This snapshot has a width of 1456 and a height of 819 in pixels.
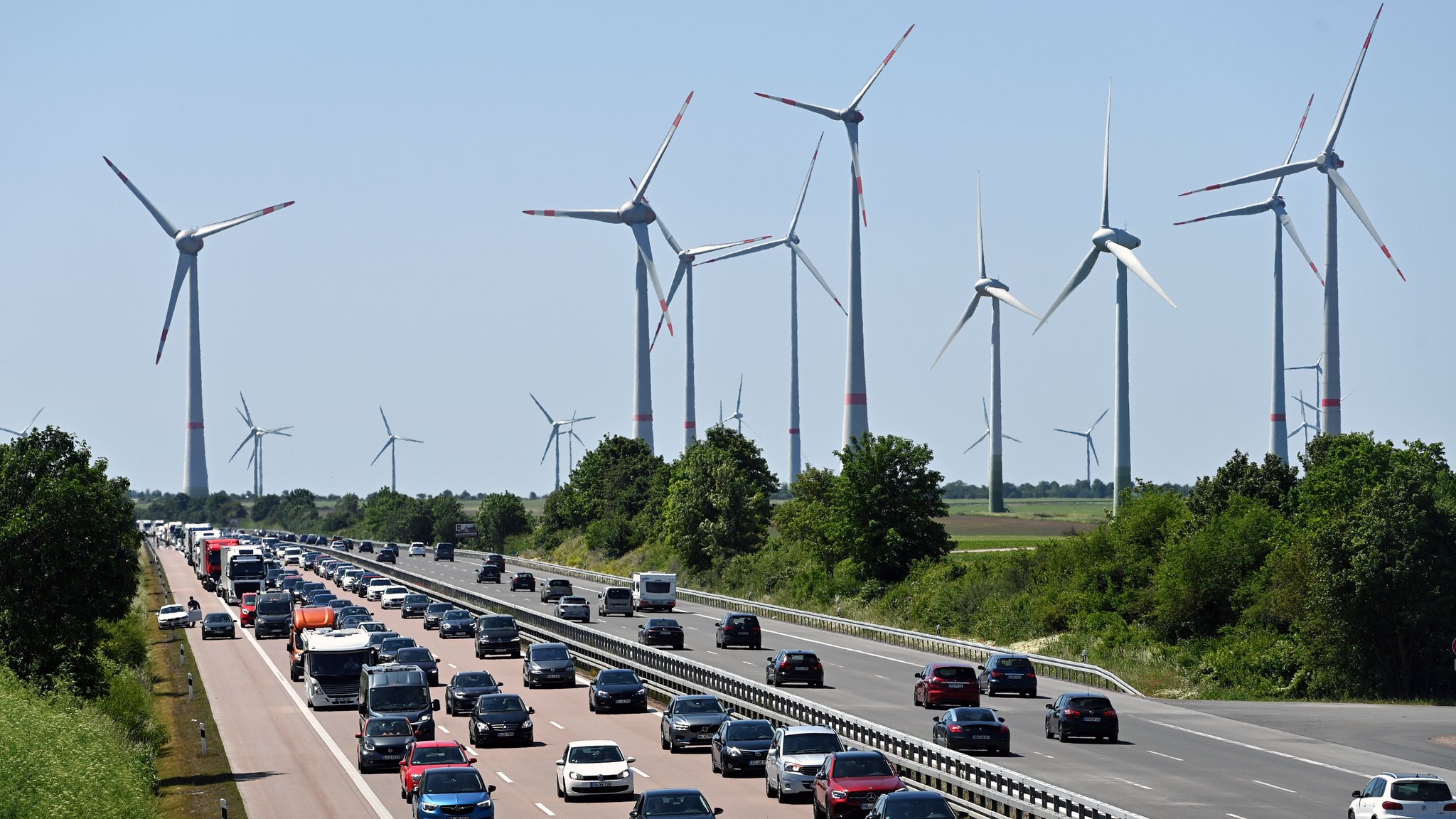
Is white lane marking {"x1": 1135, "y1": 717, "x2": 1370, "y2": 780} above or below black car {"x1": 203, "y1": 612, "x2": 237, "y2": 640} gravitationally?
below

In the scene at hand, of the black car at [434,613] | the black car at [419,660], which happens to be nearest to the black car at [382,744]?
the black car at [419,660]

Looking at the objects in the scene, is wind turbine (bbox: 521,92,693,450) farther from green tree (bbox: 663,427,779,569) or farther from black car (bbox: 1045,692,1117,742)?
black car (bbox: 1045,692,1117,742)

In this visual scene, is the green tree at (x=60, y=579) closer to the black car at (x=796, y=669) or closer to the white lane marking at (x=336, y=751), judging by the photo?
the white lane marking at (x=336, y=751)

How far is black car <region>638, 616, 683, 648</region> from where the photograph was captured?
7544 cm

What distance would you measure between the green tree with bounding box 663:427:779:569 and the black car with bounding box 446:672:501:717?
245ft

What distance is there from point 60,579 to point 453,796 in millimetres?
20626

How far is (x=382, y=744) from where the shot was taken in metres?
43.2

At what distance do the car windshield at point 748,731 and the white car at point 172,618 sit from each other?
196 feet

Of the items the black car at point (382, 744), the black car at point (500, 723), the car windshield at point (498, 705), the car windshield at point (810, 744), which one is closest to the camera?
the car windshield at point (810, 744)

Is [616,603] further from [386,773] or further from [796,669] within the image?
[386,773]

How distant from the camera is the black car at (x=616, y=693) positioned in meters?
54.8

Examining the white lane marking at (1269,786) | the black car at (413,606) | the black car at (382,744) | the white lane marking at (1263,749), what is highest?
the black car at (413,606)

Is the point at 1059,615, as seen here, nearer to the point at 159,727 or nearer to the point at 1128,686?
the point at 1128,686

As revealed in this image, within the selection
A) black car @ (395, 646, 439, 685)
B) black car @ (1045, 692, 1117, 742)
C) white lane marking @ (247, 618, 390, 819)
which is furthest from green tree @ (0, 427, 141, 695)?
black car @ (1045, 692, 1117, 742)
